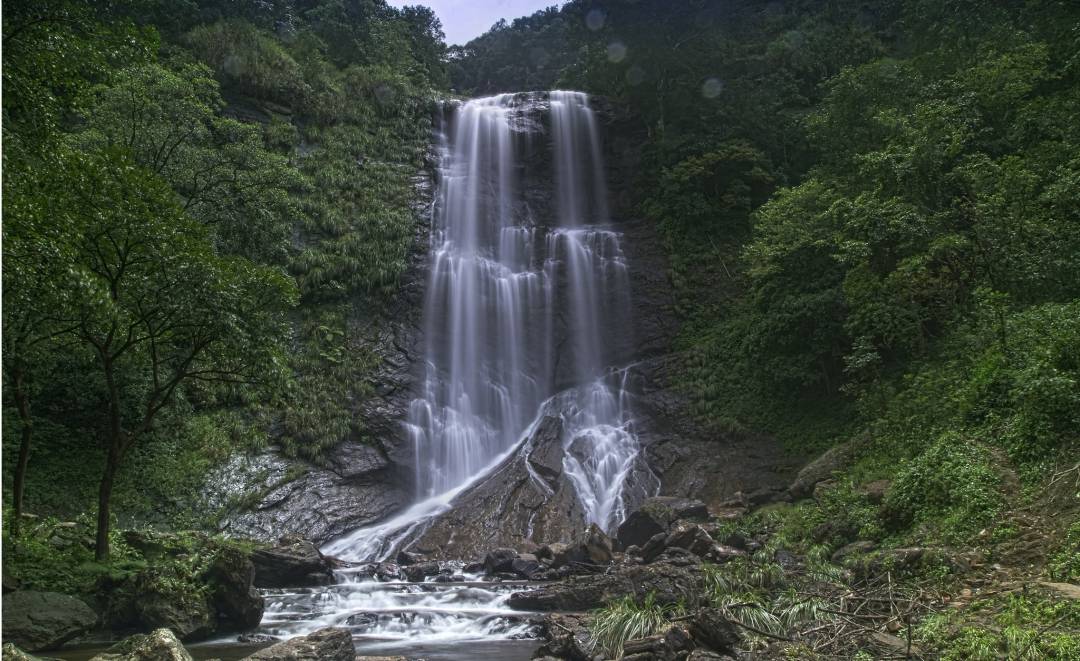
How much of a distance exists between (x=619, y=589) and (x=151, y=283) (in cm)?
933

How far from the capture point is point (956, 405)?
44.3ft

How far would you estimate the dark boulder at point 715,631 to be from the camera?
25.2ft

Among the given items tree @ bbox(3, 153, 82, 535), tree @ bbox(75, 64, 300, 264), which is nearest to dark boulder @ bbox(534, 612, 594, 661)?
tree @ bbox(3, 153, 82, 535)

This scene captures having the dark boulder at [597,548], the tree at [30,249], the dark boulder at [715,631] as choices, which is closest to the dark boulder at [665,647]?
the dark boulder at [715,631]

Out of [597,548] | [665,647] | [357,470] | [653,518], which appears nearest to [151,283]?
[597,548]

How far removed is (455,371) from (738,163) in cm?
1393

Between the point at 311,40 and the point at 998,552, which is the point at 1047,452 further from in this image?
the point at 311,40

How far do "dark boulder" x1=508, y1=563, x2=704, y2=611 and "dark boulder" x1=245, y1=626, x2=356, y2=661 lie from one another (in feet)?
13.6

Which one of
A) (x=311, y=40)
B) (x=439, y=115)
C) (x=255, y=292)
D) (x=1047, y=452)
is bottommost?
(x=1047, y=452)

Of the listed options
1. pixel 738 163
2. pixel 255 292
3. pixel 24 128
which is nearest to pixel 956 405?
pixel 255 292

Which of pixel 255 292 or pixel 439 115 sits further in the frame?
pixel 439 115

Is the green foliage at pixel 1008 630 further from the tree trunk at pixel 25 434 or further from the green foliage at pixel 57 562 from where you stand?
the tree trunk at pixel 25 434

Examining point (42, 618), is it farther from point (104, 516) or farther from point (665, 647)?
point (665, 647)

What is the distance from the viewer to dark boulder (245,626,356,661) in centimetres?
816
